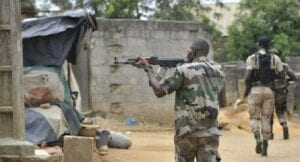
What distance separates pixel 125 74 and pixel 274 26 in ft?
32.3

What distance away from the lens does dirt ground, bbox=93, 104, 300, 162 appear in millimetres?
10055

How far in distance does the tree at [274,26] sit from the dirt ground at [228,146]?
6.42 metres

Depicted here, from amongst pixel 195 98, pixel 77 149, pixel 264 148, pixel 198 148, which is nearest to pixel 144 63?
pixel 195 98

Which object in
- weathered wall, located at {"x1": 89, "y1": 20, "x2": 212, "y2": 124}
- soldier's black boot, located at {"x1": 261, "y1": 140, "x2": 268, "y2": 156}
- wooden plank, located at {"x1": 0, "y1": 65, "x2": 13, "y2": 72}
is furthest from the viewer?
weathered wall, located at {"x1": 89, "y1": 20, "x2": 212, "y2": 124}

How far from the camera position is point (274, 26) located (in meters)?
23.9

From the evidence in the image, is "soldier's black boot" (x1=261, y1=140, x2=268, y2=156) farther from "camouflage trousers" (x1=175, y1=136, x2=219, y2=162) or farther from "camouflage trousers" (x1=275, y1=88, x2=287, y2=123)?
"camouflage trousers" (x1=175, y1=136, x2=219, y2=162)

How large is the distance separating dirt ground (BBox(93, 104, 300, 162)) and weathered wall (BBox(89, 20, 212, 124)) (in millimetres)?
538

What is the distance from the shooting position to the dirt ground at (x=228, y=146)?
10.1 m

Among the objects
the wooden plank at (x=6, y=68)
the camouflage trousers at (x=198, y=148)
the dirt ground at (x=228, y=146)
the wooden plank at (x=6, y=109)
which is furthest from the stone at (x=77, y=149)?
the camouflage trousers at (x=198, y=148)

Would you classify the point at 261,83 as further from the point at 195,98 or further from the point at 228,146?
the point at 195,98

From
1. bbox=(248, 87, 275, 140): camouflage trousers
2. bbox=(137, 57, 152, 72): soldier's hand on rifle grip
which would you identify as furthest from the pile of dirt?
bbox=(137, 57, 152, 72): soldier's hand on rifle grip

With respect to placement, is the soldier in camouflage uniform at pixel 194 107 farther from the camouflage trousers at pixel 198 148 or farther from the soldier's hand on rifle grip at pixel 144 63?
the soldier's hand on rifle grip at pixel 144 63

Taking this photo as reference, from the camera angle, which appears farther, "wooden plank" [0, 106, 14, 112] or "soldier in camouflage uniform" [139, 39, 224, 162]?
"wooden plank" [0, 106, 14, 112]

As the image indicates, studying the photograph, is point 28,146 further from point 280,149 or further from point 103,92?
point 103,92
